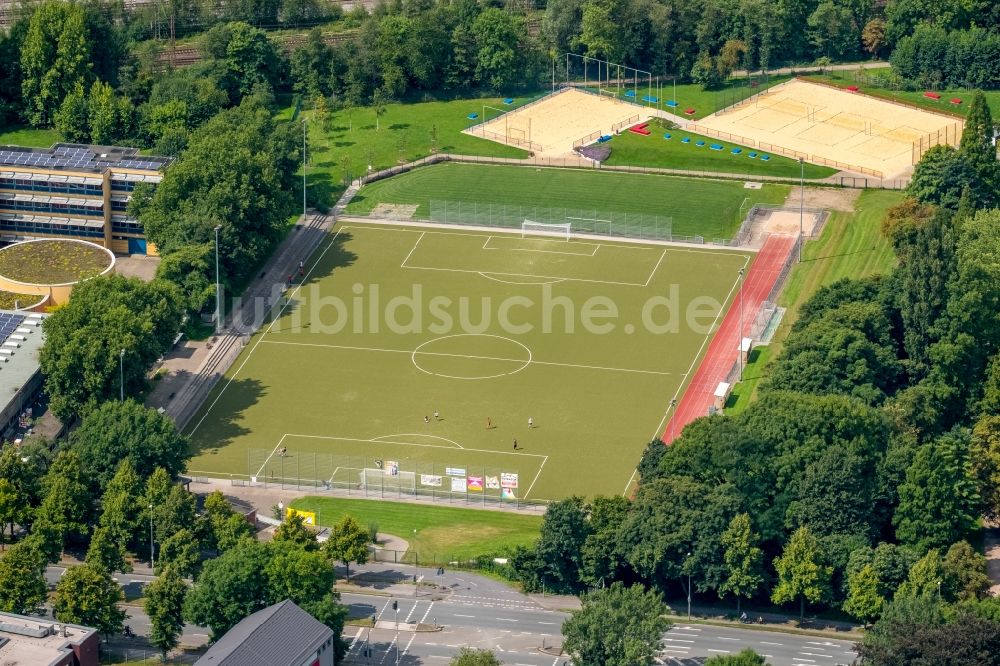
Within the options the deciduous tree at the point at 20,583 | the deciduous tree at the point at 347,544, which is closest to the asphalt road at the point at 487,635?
the deciduous tree at the point at 347,544

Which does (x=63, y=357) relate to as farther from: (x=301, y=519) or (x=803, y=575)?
(x=803, y=575)

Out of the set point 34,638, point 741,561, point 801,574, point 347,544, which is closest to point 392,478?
point 347,544

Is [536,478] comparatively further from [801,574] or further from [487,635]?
[801,574]

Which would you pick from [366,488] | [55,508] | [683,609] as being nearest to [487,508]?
[366,488]

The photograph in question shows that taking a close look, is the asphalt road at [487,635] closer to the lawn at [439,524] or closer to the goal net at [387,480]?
the lawn at [439,524]

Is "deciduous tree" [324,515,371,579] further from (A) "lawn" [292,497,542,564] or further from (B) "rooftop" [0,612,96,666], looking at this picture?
(B) "rooftop" [0,612,96,666]

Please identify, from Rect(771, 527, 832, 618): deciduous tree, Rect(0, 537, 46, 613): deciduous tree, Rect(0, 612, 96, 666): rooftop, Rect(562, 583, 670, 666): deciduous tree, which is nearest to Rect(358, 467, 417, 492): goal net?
Rect(0, 537, 46, 613): deciduous tree
